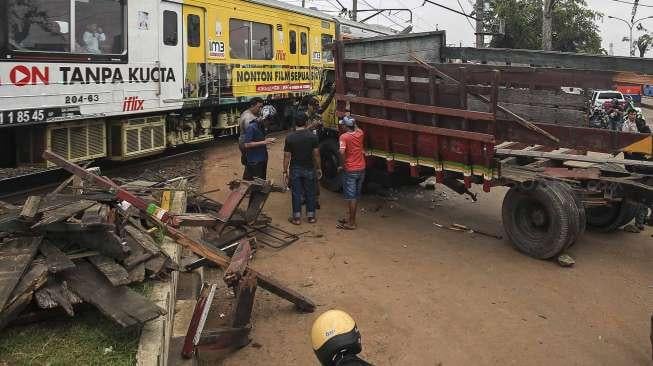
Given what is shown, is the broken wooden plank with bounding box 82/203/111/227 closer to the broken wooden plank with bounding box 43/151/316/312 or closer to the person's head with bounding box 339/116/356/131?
the broken wooden plank with bounding box 43/151/316/312

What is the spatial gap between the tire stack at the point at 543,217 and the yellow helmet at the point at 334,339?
4.57 meters

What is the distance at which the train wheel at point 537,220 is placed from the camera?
607 centimetres

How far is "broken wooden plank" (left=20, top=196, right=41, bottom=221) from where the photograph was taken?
4.00 metres

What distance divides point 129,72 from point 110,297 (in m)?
6.22

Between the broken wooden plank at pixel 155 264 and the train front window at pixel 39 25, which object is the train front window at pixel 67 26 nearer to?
the train front window at pixel 39 25

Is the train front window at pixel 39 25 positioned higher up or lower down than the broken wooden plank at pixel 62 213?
higher up

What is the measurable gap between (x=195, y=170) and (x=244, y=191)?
13.5ft

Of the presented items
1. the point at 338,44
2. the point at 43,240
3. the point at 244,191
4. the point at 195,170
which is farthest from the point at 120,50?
the point at 43,240

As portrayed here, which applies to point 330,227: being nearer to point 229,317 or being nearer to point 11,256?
point 229,317

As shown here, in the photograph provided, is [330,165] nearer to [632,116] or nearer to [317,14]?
[632,116]

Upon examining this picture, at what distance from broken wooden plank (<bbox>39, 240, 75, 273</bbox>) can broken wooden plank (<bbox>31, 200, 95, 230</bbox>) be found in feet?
0.51

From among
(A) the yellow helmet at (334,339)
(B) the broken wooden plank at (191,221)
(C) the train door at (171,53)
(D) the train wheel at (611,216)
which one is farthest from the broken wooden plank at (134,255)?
(C) the train door at (171,53)

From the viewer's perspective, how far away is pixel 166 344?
3.78 m

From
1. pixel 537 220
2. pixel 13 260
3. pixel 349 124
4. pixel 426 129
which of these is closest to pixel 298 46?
pixel 349 124
